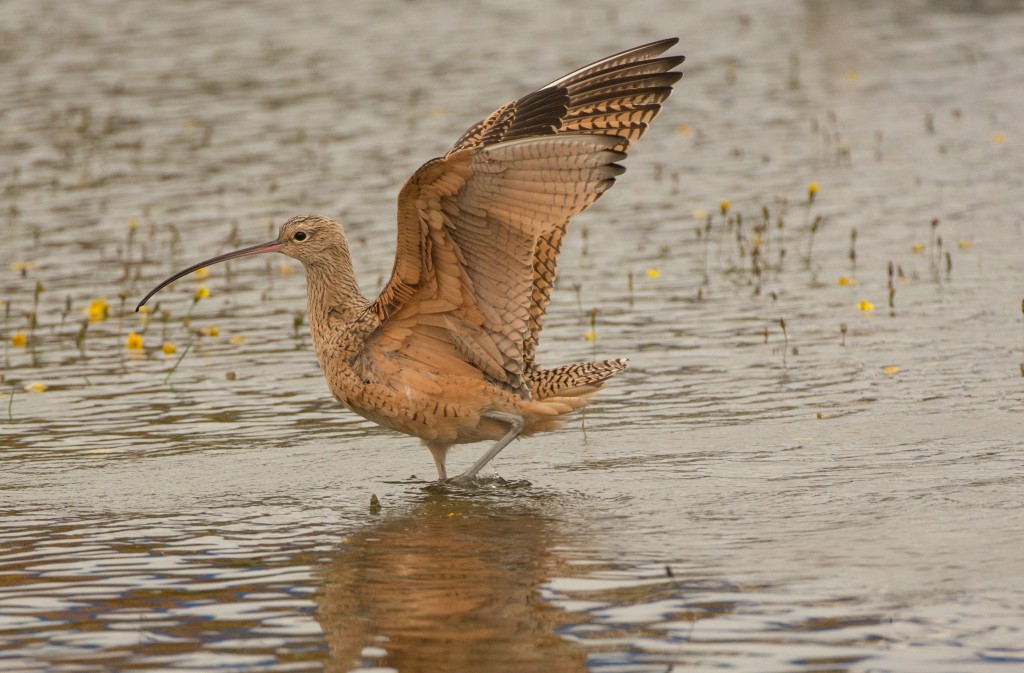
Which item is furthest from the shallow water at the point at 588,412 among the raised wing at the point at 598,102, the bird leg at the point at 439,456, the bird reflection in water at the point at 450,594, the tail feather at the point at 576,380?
the raised wing at the point at 598,102

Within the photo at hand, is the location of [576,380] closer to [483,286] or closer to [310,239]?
[483,286]

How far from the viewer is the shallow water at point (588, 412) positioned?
17.4 ft

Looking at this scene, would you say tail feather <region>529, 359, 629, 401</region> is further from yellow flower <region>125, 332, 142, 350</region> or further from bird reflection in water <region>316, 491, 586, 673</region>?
yellow flower <region>125, 332, 142, 350</region>

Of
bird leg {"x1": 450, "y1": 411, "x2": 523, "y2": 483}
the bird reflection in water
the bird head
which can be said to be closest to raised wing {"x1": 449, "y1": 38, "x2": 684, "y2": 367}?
bird leg {"x1": 450, "y1": 411, "x2": 523, "y2": 483}

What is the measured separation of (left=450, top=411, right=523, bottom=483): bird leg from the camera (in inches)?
288

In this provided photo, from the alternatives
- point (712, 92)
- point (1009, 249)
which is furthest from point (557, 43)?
point (1009, 249)

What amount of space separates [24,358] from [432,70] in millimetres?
9838

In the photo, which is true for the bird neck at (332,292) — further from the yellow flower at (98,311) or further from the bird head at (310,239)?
the yellow flower at (98,311)

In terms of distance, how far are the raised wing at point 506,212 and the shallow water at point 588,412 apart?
65cm

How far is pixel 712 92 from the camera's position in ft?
56.1

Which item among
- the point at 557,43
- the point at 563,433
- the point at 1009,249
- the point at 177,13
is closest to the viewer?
the point at 563,433

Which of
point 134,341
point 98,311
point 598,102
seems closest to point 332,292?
point 598,102

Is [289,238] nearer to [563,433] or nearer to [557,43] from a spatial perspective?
[563,433]

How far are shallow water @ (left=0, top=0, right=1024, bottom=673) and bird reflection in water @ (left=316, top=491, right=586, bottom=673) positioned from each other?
0.05ft
